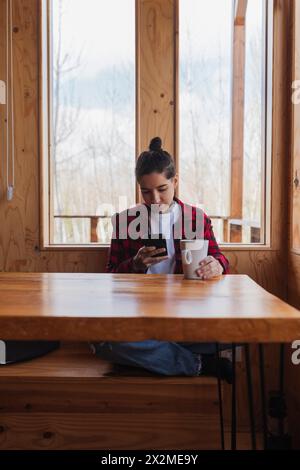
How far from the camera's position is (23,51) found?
2232mm

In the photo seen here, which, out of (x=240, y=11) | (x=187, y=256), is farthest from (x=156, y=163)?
(x=240, y=11)

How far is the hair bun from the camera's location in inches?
81.9

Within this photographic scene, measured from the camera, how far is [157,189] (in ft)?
6.66

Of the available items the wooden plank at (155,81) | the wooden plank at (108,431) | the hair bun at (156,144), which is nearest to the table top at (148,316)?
the wooden plank at (108,431)

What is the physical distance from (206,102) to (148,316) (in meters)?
2.58

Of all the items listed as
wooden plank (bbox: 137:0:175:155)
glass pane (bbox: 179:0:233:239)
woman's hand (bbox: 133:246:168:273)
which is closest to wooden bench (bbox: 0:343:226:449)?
woman's hand (bbox: 133:246:168:273)

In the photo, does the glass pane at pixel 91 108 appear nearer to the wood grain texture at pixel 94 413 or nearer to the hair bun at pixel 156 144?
the hair bun at pixel 156 144

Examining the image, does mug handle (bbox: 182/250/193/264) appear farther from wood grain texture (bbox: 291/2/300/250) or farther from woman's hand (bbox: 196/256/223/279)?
wood grain texture (bbox: 291/2/300/250)

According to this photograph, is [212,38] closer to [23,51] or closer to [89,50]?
[89,50]

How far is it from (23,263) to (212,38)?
1.86m

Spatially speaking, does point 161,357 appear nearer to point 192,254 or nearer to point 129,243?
point 192,254

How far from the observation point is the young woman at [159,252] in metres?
1.69
